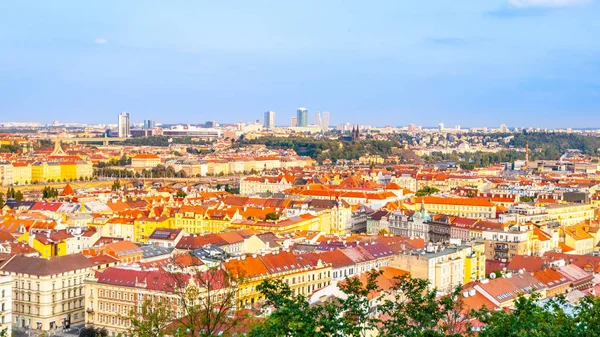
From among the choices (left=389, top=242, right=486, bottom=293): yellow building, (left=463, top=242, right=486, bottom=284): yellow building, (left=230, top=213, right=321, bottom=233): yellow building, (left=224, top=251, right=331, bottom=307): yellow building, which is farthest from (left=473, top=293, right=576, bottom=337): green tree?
(left=230, top=213, right=321, bottom=233): yellow building

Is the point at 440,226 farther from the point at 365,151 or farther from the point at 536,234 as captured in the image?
the point at 365,151

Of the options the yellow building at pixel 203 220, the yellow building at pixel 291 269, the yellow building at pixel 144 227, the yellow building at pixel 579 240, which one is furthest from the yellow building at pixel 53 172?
the yellow building at pixel 291 269

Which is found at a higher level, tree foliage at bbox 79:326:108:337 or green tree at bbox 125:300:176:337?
green tree at bbox 125:300:176:337

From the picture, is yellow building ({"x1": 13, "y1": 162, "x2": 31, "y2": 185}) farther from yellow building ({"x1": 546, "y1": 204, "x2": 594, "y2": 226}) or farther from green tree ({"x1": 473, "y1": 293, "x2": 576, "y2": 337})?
green tree ({"x1": 473, "y1": 293, "x2": 576, "y2": 337})

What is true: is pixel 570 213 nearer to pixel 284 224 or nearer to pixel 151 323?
pixel 284 224

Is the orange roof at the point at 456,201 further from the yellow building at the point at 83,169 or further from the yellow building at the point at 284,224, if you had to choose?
the yellow building at the point at 83,169

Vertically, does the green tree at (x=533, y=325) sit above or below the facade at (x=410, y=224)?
above

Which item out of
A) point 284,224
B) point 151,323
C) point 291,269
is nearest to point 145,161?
point 284,224

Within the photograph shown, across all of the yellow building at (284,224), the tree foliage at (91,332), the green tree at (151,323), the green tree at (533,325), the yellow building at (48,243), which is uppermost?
the green tree at (533,325)
